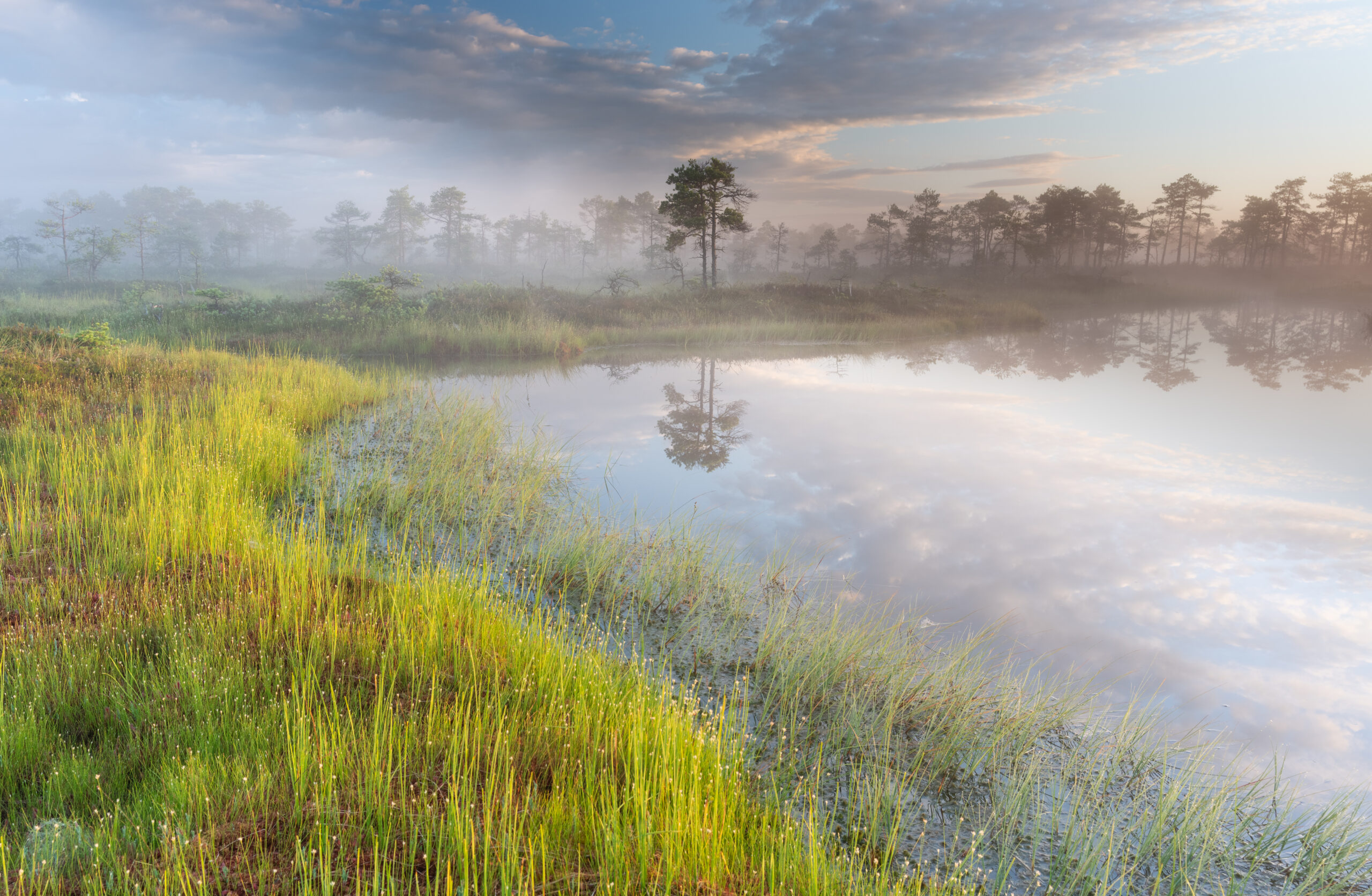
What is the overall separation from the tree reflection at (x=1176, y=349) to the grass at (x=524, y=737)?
60.3ft

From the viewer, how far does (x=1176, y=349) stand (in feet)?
88.0

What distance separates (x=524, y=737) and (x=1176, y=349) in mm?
32243

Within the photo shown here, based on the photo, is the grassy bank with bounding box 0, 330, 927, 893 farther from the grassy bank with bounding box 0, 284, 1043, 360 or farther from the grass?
the grassy bank with bounding box 0, 284, 1043, 360

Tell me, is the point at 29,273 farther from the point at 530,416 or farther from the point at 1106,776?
the point at 1106,776

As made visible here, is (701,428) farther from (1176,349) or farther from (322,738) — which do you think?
(1176,349)

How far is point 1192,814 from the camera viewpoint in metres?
3.30

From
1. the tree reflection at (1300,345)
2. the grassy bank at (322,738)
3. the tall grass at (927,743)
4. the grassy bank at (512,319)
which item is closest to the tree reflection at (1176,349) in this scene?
the tree reflection at (1300,345)

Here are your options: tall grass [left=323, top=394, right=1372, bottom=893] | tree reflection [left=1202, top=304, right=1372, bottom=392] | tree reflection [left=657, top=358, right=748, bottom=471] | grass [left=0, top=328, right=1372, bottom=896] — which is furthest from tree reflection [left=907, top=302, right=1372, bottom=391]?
grass [left=0, top=328, right=1372, bottom=896]

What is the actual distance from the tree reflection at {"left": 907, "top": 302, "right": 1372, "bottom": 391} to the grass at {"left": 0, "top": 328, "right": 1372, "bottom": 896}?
1837 cm

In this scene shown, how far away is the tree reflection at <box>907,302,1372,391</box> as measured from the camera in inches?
805

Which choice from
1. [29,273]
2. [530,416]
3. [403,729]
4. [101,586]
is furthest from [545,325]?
[29,273]

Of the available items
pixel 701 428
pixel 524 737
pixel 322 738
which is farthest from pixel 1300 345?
pixel 322 738

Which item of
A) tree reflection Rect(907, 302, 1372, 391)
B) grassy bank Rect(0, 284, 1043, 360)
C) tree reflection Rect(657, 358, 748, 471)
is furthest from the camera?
grassy bank Rect(0, 284, 1043, 360)

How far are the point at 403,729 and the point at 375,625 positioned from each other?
3.89ft
